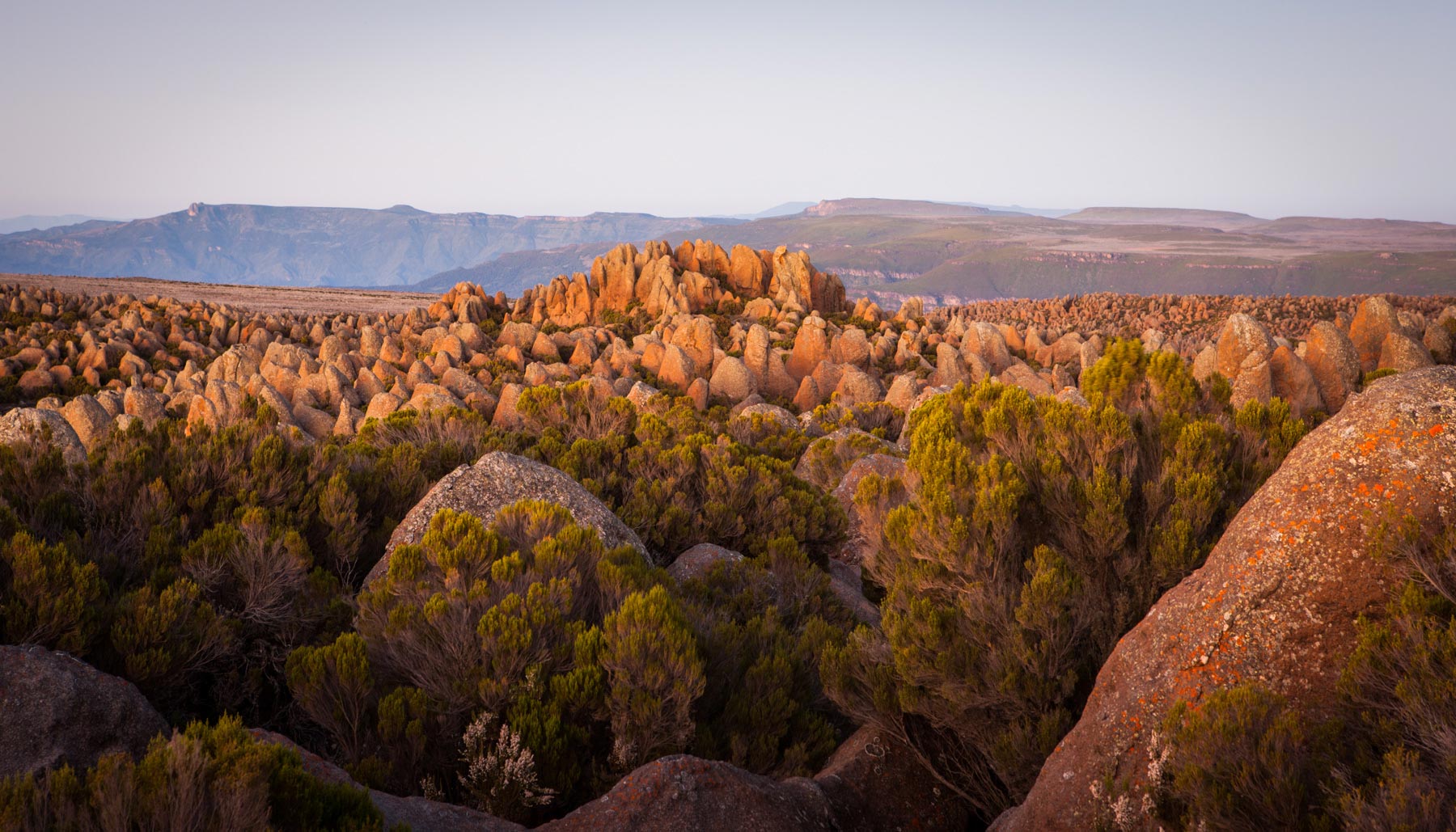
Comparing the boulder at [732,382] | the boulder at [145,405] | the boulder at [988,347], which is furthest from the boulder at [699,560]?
the boulder at [988,347]

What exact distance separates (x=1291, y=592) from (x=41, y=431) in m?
16.9

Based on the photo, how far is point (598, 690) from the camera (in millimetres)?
6691

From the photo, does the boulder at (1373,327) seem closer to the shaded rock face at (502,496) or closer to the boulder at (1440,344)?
the boulder at (1440,344)

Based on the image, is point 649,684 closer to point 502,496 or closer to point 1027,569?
point 1027,569

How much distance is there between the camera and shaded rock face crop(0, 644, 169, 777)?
5.14 m

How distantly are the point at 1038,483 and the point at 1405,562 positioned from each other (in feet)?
10.3

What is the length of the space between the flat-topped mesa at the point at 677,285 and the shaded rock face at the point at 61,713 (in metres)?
42.2

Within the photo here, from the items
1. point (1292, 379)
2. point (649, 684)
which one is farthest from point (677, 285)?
point (649, 684)

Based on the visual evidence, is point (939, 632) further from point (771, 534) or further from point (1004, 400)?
point (771, 534)

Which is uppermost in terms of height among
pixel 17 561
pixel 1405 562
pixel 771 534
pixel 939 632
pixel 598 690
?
pixel 1405 562

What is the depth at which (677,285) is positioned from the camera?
48.1 metres

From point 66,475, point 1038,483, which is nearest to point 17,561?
point 66,475

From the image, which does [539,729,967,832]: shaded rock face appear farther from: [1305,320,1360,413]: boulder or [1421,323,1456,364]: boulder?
[1421,323,1456,364]: boulder

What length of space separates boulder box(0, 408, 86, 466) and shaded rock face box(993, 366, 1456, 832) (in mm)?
14786
